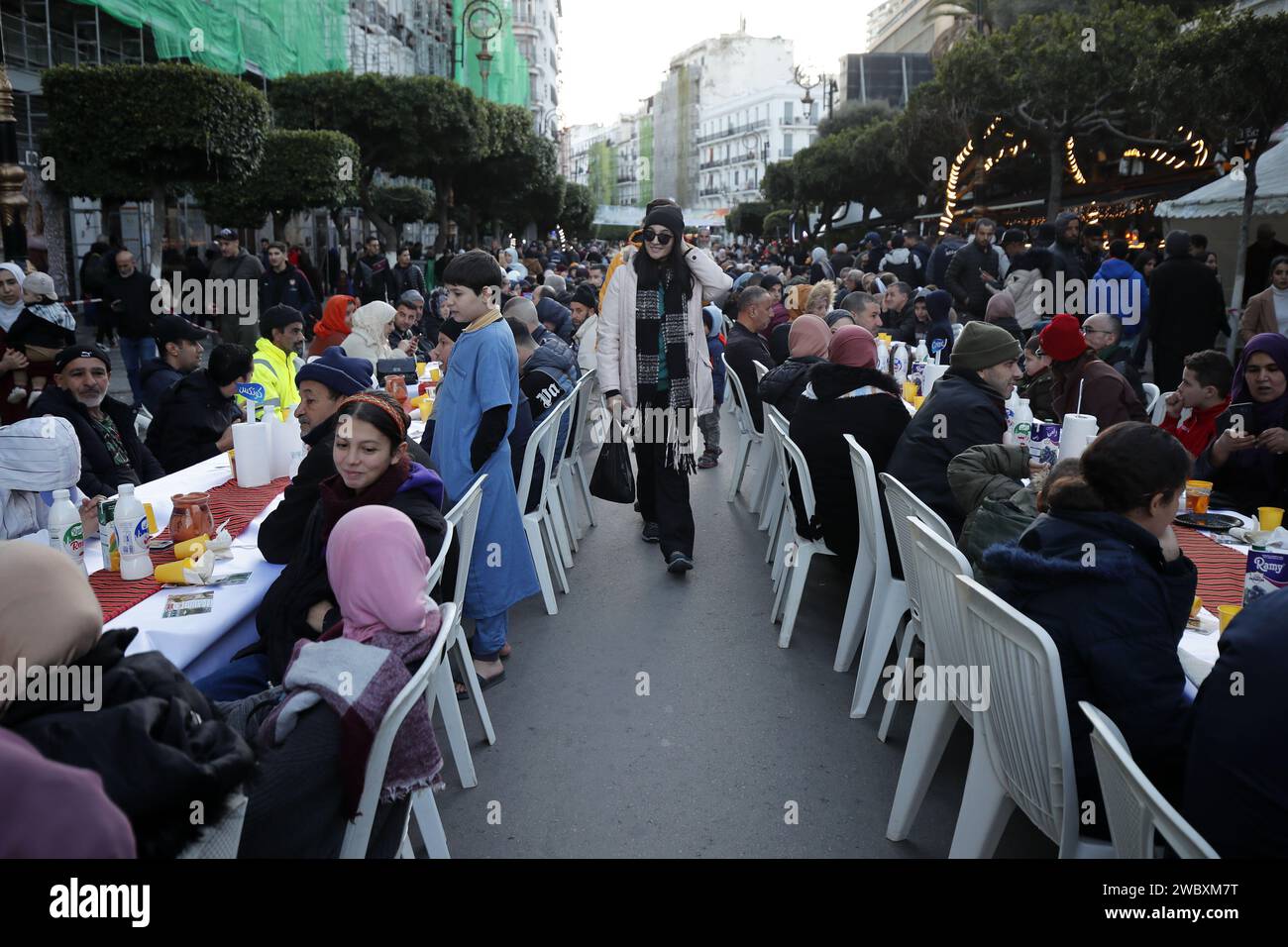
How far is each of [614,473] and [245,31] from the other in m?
16.4

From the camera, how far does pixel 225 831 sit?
1626 millimetres

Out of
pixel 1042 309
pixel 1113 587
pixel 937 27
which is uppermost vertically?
pixel 937 27

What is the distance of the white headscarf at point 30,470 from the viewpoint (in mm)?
3145

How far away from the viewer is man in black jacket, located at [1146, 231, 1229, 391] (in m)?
9.11

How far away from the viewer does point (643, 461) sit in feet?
19.6

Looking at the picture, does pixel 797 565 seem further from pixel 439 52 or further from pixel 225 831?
pixel 439 52

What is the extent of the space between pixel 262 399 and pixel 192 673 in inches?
112

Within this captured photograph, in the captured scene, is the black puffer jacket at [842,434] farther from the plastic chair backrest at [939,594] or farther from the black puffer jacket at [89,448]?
the black puffer jacket at [89,448]

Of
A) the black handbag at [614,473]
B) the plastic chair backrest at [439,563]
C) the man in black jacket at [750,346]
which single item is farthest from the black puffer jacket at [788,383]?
the plastic chair backrest at [439,563]

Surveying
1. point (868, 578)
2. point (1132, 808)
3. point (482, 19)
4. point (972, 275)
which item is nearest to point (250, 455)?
point (868, 578)

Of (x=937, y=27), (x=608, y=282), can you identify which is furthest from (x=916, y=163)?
(x=937, y=27)

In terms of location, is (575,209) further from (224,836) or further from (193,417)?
(224,836)

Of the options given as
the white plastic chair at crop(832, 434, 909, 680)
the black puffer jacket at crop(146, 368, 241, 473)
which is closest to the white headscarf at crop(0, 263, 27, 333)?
the black puffer jacket at crop(146, 368, 241, 473)

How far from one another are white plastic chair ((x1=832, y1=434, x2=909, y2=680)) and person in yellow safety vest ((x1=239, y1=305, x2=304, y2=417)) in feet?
11.8
